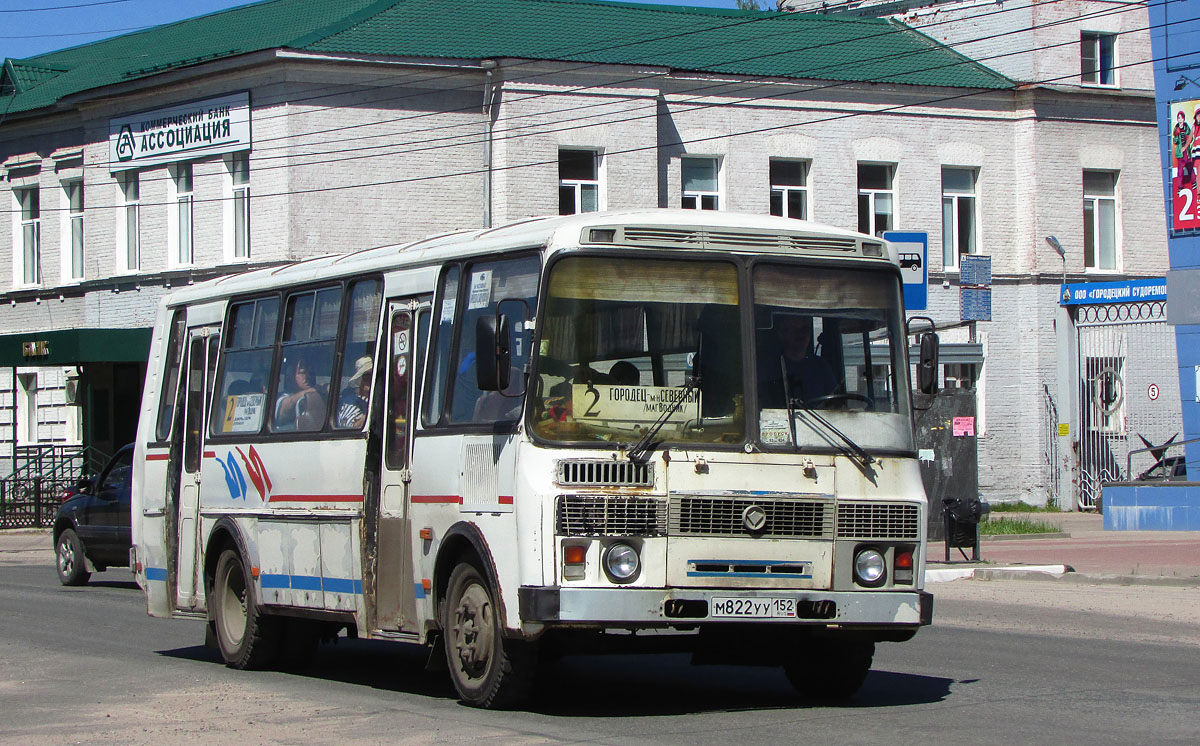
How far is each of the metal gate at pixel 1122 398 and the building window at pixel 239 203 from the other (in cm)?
1700

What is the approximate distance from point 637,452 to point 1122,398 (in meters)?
30.1

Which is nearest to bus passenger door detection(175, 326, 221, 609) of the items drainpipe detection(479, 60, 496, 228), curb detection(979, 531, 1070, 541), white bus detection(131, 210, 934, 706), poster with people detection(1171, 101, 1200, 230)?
white bus detection(131, 210, 934, 706)

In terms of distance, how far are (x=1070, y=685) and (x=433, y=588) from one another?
4.18m

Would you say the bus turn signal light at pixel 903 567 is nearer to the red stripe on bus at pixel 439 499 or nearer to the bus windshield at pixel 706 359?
the bus windshield at pixel 706 359

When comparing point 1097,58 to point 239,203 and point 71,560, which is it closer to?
point 239,203

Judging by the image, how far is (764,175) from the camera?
120ft

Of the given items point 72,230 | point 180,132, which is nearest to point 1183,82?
point 180,132

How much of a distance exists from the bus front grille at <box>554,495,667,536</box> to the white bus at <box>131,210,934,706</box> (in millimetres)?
11

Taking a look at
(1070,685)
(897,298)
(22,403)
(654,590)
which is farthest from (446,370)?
(22,403)

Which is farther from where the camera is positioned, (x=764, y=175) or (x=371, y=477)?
(x=764, y=175)

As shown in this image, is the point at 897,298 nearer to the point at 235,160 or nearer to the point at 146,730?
the point at 146,730

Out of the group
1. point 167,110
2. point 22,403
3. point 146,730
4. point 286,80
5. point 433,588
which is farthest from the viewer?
point 22,403

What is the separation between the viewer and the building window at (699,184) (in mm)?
36219

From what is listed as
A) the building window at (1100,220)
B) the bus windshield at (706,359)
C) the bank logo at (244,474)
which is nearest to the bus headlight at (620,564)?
the bus windshield at (706,359)
